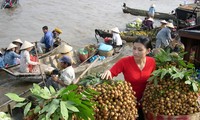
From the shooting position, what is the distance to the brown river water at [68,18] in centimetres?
1608

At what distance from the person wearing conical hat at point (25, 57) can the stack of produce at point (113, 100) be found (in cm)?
561

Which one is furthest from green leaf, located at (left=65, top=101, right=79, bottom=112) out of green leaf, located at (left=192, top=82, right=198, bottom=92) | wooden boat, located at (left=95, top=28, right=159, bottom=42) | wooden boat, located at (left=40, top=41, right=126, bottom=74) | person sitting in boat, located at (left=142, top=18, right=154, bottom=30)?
person sitting in boat, located at (left=142, top=18, right=154, bottom=30)

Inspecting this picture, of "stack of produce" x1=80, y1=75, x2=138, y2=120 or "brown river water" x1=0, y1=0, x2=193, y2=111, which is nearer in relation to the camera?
"stack of produce" x1=80, y1=75, x2=138, y2=120

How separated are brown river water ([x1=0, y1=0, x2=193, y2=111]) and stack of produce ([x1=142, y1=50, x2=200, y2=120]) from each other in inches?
308

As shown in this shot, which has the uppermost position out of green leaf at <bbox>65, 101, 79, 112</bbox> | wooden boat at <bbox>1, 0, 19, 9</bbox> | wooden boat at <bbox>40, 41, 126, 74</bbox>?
wooden boat at <bbox>1, 0, 19, 9</bbox>

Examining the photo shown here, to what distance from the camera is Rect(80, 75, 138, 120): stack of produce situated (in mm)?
2562

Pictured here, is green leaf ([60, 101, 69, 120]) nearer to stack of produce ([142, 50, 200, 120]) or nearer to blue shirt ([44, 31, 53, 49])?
stack of produce ([142, 50, 200, 120])

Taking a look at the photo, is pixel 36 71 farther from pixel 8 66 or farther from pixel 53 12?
pixel 53 12

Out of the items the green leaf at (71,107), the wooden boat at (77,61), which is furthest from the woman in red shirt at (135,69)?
the wooden boat at (77,61)

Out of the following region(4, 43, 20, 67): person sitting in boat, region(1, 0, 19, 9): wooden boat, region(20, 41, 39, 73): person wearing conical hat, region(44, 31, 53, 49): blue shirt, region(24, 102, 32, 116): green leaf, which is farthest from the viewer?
region(1, 0, 19, 9): wooden boat

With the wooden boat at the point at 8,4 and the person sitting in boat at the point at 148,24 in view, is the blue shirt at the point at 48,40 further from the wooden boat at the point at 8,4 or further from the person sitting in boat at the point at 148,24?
the wooden boat at the point at 8,4

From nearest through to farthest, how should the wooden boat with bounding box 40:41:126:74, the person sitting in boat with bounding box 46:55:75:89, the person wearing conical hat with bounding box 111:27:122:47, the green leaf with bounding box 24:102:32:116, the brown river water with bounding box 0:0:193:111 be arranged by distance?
the green leaf with bounding box 24:102:32:116
the person sitting in boat with bounding box 46:55:75:89
the wooden boat with bounding box 40:41:126:74
the person wearing conical hat with bounding box 111:27:122:47
the brown river water with bounding box 0:0:193:111

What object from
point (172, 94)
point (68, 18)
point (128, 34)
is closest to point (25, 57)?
→ point (172, 94)

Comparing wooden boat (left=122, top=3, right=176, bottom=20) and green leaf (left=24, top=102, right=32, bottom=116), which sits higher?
green leaf (left=24, top=102, right=32, bottom=116)
